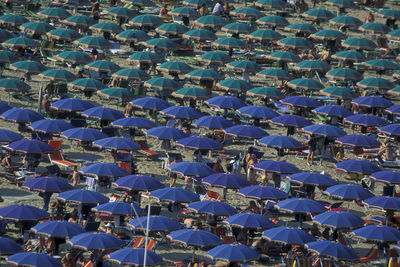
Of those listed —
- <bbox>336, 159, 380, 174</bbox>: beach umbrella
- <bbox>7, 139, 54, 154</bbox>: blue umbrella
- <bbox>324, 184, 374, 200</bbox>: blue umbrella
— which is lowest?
<bbox>336, 159, 380, 174</bbox>: beach umbrella

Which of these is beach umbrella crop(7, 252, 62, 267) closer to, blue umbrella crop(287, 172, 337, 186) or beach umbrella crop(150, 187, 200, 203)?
beach umbrella crop(150, 187, 200, 203)

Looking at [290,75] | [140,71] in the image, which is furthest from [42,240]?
[290,75]

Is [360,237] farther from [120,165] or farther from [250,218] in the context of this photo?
[120,165]

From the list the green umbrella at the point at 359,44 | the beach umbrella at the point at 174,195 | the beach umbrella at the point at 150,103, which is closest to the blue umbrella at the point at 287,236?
the beach umbrella at the point at 174,195

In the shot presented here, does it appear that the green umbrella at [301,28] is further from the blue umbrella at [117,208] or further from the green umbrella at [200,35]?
the blue umbrella at [117,208]

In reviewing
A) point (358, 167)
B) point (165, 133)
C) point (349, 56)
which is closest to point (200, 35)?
point (349, 56)

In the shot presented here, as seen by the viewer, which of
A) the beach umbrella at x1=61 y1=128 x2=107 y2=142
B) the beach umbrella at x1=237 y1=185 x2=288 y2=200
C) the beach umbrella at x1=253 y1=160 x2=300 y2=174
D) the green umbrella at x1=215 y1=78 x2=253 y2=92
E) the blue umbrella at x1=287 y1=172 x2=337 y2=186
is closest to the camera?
the beach umbrella at x1=237 y1=185 x2=288 y2=200

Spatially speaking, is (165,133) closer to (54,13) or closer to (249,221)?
(249,221)

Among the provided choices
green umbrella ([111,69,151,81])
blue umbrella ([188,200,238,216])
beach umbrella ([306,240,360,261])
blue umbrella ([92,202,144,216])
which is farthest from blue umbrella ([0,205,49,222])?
green umbrella ([111,69,151,81])
